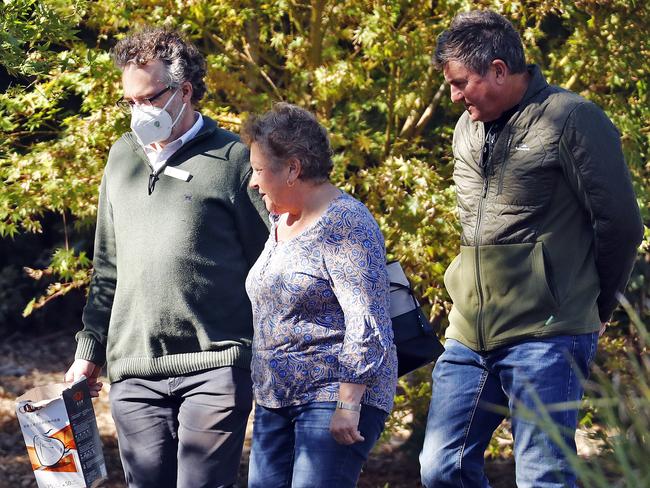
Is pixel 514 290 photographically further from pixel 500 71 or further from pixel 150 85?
pixel 150 85

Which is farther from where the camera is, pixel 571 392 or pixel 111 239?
pixel 111 239

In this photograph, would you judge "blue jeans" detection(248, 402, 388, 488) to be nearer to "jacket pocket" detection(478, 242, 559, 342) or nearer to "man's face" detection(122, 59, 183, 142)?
"jacket pocket" detection(478, 242, 559, 342)

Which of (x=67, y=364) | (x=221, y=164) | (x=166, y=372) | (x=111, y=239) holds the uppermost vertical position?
(x=221, y=164)

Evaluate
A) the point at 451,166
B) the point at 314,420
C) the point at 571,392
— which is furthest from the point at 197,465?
the point at 451,166

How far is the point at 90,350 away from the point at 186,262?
0.57m

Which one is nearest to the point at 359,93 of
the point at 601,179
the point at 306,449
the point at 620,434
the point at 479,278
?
the point at 479,278

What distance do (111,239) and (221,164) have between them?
513 mm

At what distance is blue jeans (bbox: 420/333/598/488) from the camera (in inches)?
124

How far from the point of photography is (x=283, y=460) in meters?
3.14

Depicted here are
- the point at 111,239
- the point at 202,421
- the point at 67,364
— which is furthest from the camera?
the point at 67,364

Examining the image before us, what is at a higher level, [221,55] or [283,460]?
[221,55]

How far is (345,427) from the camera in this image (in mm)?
2920

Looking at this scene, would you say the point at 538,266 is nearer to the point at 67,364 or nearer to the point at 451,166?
the point at 451,166

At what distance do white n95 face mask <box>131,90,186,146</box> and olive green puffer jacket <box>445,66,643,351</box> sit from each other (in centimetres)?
100
